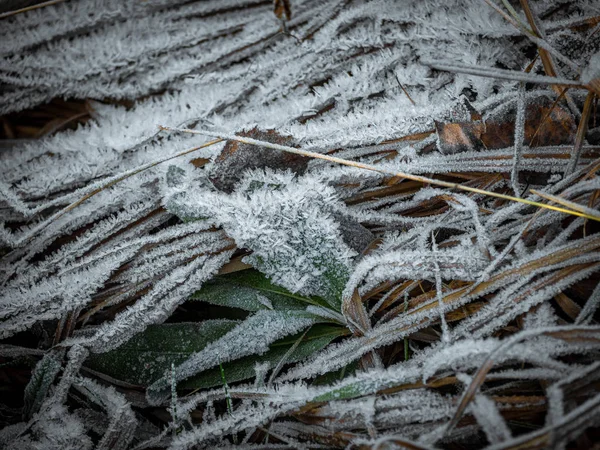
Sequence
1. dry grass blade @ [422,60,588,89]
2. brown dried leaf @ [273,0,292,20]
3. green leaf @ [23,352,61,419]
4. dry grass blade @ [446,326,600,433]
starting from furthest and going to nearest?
brown dried leaf @ [273,0,292,20], green leaf @ [23,352,61,419], dry grass blade @ [422,60,588,89], dry grass blade @ [446,326,600,433]

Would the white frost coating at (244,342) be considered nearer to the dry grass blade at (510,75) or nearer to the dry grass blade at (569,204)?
the dry grass blade at (569,204)

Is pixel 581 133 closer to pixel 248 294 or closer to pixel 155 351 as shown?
pixel 248 294

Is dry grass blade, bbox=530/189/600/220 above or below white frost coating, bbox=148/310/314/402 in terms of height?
above

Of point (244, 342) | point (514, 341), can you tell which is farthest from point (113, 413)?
point (514, 341)

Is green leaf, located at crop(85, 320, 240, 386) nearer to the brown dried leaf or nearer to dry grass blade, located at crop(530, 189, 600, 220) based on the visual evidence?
dry grass blade, located at crop(530, 189, 600, 220)

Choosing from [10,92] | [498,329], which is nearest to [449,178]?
[498,329]

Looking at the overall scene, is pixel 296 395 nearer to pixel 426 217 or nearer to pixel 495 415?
pixel 495 415

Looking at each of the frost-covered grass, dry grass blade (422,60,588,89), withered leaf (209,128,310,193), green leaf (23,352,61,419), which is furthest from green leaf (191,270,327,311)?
dry grass blade (422,60,588,89)
